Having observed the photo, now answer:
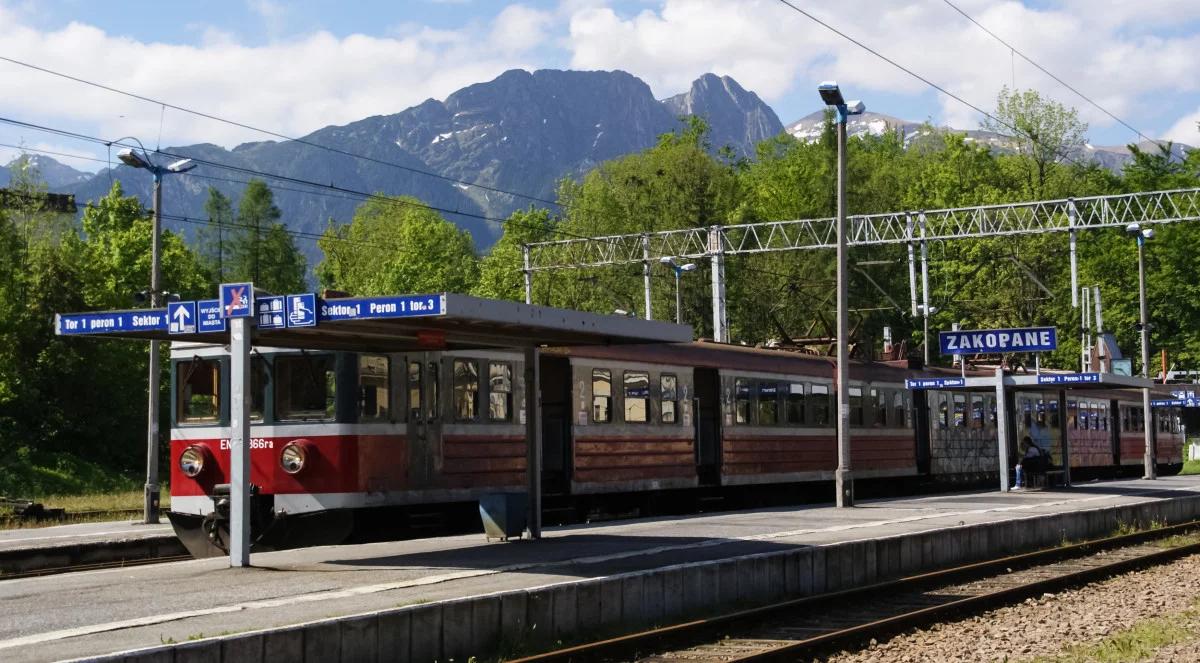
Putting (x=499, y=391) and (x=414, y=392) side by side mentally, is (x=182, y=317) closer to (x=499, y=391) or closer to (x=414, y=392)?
(x=414, y=392)

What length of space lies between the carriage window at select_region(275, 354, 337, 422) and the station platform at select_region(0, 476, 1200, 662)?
1.67 m

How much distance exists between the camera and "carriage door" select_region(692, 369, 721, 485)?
26438 millimetres

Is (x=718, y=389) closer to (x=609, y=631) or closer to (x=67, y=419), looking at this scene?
(x=609, y=631)

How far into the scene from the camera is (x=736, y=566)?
49.3ft

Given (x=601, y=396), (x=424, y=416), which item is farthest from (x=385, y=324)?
(x=601, y=396)

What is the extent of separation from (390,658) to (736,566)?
5154 millimetres

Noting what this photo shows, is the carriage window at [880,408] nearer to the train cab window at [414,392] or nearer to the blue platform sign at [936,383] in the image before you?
the blue platform sign at [936,383]

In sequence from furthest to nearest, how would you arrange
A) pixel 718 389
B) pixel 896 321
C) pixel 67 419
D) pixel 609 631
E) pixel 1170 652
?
pixel 896 321 → pixel 67 419 → pixel 718 389 → pixel 609 631 → pixel 1170 652

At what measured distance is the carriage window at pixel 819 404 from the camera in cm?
3011

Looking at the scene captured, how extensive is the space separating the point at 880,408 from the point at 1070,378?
4.49 meters

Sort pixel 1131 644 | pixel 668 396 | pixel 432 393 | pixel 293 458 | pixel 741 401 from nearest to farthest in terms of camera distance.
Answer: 1. pixel 1131 644
2. pixel 293 458
3. pixel 432 393
4. pixel 668 396
5. pixel 741 401

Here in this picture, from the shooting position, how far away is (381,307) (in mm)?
13742

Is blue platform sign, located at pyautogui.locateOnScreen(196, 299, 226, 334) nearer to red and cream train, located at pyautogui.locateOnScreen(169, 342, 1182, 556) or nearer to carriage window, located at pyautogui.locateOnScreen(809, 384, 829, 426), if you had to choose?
red and cream train, located at pyautogui.locateOnScreen(169, 342, 1182, 556)

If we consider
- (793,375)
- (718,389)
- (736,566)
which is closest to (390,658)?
(736,566)
